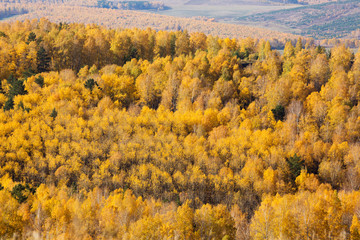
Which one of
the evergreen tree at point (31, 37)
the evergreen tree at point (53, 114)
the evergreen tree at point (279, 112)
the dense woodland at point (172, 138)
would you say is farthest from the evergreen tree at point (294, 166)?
the evergreen tree at point (31, 37)

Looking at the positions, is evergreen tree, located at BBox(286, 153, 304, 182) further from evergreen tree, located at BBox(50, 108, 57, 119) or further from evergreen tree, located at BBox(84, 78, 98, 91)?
evergreen tree, located at BBox(50, 108, 57, 119)

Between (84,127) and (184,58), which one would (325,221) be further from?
(184,58)

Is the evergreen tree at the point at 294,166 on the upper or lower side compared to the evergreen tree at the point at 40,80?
lower

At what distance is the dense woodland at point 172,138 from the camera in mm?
53656

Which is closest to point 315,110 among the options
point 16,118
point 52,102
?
point 52,102

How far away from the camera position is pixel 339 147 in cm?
9094

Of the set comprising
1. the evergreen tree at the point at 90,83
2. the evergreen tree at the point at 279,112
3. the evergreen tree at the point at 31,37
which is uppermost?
the evergreen tree at the point at 31,37

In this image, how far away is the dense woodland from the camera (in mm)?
53656

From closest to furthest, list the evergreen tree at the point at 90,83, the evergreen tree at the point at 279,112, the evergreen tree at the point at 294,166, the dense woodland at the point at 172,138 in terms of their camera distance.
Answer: the dense woodland at the point at 172,138, the evergreen tree at the point at 294,166, the evergreen tree at the point at 90,83, the evergreen tree at the point at 279,112

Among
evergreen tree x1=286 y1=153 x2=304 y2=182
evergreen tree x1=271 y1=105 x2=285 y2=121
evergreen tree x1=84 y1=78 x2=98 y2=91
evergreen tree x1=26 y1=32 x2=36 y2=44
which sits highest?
evergreen tree x1=26 y1=32 x2=36 y2=44

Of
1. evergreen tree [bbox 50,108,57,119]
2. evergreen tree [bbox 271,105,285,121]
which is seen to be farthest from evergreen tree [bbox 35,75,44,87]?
evergreen tree [bbox 271,105,285,121]

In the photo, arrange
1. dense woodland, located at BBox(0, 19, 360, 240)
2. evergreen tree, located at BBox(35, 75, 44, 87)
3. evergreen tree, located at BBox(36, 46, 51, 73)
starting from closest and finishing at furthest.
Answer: dense woodland, located at BBox(0, 19, 360, 240), evergreen tree, located at BBox(35, 75, 44, 87), evergreen tree, located at BBox(36, 46, 51, 73)

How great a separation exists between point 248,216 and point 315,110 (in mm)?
47680

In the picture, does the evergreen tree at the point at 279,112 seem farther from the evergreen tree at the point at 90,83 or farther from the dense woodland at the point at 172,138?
the evergreen tree at the point at 90,83
